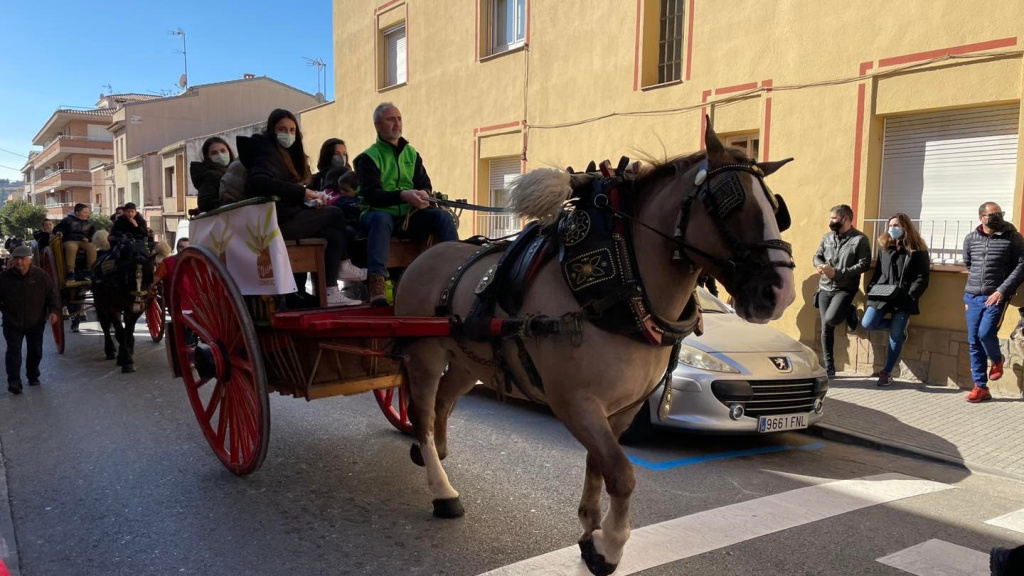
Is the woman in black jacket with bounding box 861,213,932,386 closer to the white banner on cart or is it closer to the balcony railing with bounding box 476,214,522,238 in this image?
the white banner on cart

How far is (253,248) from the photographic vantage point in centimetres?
428

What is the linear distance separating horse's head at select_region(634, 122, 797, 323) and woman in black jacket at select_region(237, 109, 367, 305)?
2411mm

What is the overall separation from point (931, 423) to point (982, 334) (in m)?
1.20

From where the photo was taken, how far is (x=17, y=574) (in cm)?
342

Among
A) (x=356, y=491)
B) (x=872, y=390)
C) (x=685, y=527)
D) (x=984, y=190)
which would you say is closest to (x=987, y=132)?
(x=984, y=190)

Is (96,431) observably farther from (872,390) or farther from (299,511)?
(872,390)

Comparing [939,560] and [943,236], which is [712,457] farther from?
[943,236]

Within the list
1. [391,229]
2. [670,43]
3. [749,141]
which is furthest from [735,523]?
[670,43]

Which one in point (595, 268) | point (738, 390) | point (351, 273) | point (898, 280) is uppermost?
point (595, 268)

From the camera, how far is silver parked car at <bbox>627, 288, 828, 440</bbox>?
5461 millimetres

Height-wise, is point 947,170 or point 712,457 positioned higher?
point 947,170

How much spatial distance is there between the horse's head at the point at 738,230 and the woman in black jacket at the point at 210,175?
3.63m

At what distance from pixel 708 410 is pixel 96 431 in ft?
16.3

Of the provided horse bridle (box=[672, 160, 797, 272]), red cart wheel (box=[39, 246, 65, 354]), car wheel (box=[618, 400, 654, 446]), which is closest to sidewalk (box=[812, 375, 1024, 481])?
car wheel (box=[618, 400, 654, 446])
